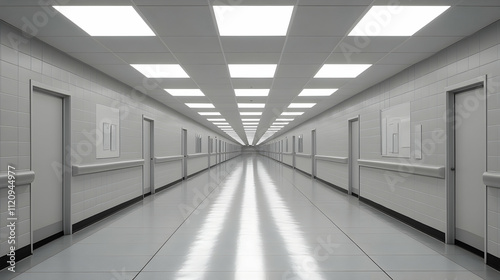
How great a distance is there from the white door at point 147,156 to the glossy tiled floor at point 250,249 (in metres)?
2.09

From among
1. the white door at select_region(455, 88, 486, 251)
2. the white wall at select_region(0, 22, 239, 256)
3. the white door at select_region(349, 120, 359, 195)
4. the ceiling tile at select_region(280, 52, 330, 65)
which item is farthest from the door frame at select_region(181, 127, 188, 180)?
the white door at select_region(455, 88, 486, 251)

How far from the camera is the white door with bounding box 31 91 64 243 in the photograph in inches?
161

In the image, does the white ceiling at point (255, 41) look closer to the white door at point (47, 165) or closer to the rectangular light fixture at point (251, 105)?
the white door at point (47, 165)

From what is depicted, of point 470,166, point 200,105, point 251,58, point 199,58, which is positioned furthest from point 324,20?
point 200,105

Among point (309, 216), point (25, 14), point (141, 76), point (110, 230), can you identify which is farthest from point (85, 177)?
point (309, 216)

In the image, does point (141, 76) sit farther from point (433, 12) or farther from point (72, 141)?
point (433, 12)

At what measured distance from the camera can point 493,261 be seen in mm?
3389

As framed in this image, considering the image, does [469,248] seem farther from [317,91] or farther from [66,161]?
[66,161]

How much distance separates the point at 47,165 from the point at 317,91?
236 inches

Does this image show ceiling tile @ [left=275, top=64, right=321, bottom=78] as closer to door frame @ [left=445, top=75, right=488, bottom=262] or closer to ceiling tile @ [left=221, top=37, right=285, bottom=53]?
ceiling tile @ [left=221, top=37, right=285, bottom=53]

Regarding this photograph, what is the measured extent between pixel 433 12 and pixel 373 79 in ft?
10.4

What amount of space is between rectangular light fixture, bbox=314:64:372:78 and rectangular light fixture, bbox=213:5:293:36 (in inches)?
76.9

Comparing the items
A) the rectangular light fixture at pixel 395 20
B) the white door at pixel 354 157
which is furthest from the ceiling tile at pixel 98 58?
the white door at pixel 354 157

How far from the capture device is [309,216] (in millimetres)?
5770
